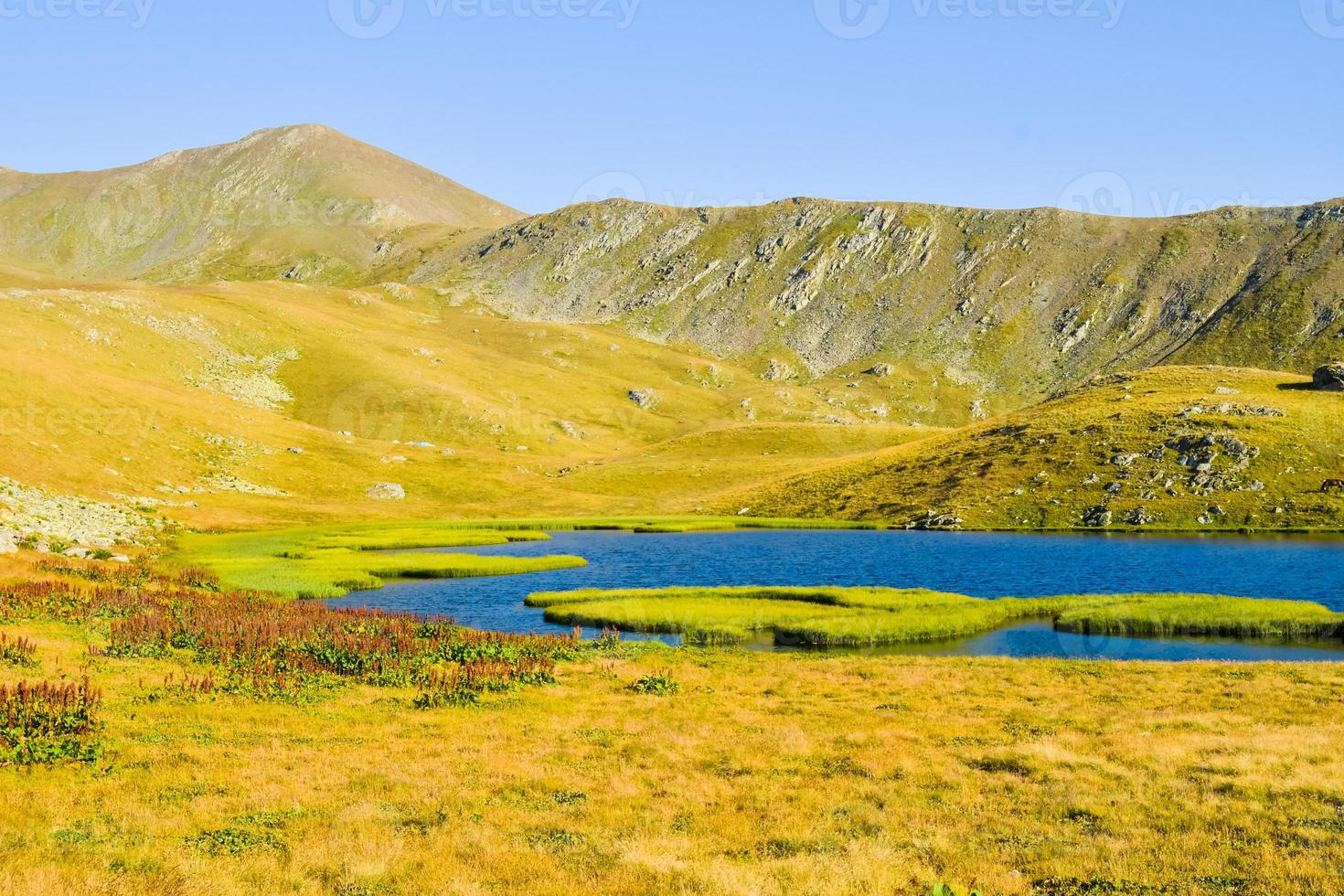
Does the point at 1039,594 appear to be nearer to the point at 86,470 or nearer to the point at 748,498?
the point at 748,498

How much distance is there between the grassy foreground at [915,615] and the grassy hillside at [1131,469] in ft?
187

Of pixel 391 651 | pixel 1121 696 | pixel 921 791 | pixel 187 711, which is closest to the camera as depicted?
pixel 921 791

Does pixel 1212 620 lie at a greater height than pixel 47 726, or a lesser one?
lesser

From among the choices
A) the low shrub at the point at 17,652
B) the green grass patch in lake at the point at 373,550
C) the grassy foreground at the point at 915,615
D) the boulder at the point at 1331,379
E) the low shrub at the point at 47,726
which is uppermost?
the boulder at the point at 1331,379

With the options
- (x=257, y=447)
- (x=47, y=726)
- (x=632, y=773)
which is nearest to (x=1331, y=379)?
(x=632, y=773)

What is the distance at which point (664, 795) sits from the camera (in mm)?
21484

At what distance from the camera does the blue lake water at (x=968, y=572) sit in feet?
165

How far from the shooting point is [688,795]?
21406 millimetres

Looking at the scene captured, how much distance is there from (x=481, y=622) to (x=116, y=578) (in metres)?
22.1

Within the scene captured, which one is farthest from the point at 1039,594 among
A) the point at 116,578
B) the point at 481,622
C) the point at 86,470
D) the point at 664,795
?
the point at 86,470

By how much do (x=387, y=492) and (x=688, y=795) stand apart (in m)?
128

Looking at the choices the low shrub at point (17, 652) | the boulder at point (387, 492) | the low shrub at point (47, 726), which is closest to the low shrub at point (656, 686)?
the low shrub at point (47, 726)

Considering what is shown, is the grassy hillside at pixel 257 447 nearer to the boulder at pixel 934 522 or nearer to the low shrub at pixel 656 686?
the boulder at pixel 934 522

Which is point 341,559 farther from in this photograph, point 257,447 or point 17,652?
point 257,447
